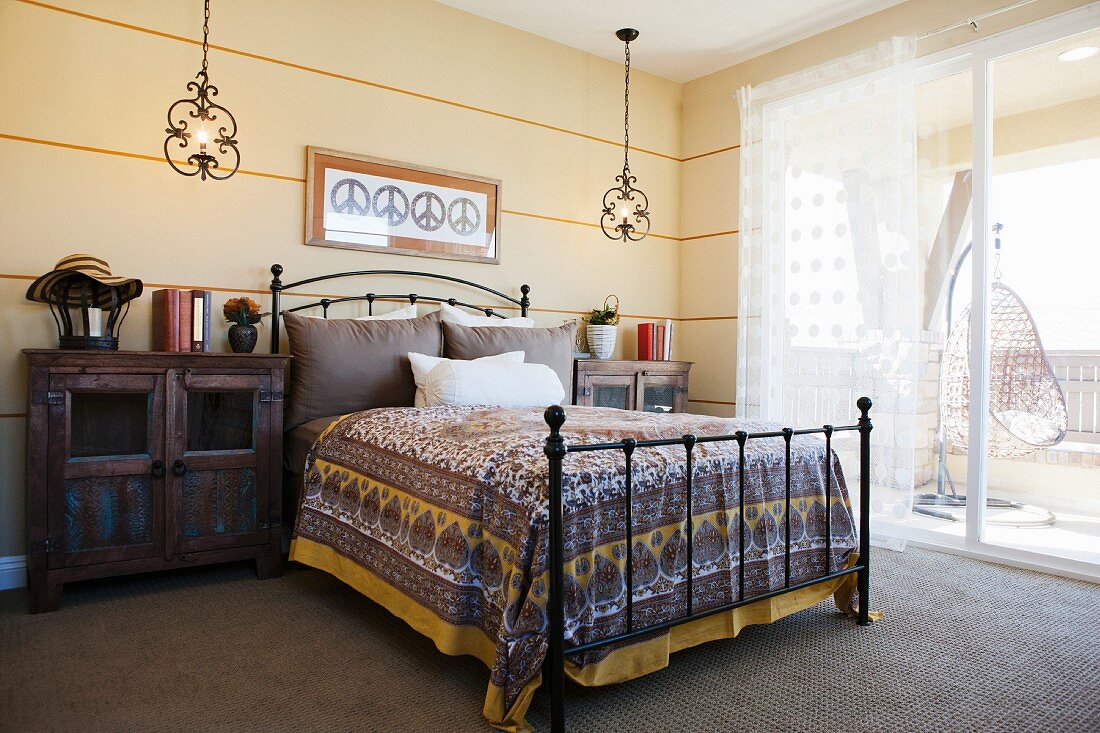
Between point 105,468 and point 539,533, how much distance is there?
6.01ft

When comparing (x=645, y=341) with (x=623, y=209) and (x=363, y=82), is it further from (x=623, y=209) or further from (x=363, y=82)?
(x=363, y=82)

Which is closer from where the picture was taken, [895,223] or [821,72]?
[895,223]

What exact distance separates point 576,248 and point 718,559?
8.92 ft

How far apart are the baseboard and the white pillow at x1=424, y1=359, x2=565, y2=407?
5.53ft

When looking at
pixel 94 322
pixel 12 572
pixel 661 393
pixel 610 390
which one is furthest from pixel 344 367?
pixel 661 393

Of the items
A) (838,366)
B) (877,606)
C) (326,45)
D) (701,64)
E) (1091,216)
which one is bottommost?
(877,606)

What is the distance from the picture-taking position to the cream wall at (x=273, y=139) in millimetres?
2818

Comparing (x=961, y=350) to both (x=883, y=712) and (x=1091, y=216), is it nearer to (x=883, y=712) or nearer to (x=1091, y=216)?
(x=1091, y=216)

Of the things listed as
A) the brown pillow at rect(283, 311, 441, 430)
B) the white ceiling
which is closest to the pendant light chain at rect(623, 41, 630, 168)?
the white ceiling

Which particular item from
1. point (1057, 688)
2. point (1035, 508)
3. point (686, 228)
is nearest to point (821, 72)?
point (686, 228)

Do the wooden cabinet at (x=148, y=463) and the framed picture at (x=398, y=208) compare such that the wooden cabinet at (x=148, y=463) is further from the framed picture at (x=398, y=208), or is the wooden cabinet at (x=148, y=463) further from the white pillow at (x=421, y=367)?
the framed picture at (x=398, y=208)

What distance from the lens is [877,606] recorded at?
2658mm

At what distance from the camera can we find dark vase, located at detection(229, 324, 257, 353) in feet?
9.95

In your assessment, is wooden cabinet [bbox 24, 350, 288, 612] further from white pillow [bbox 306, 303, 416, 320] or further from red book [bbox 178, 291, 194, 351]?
white pillow [bbox 306, 303, 416, 320]
